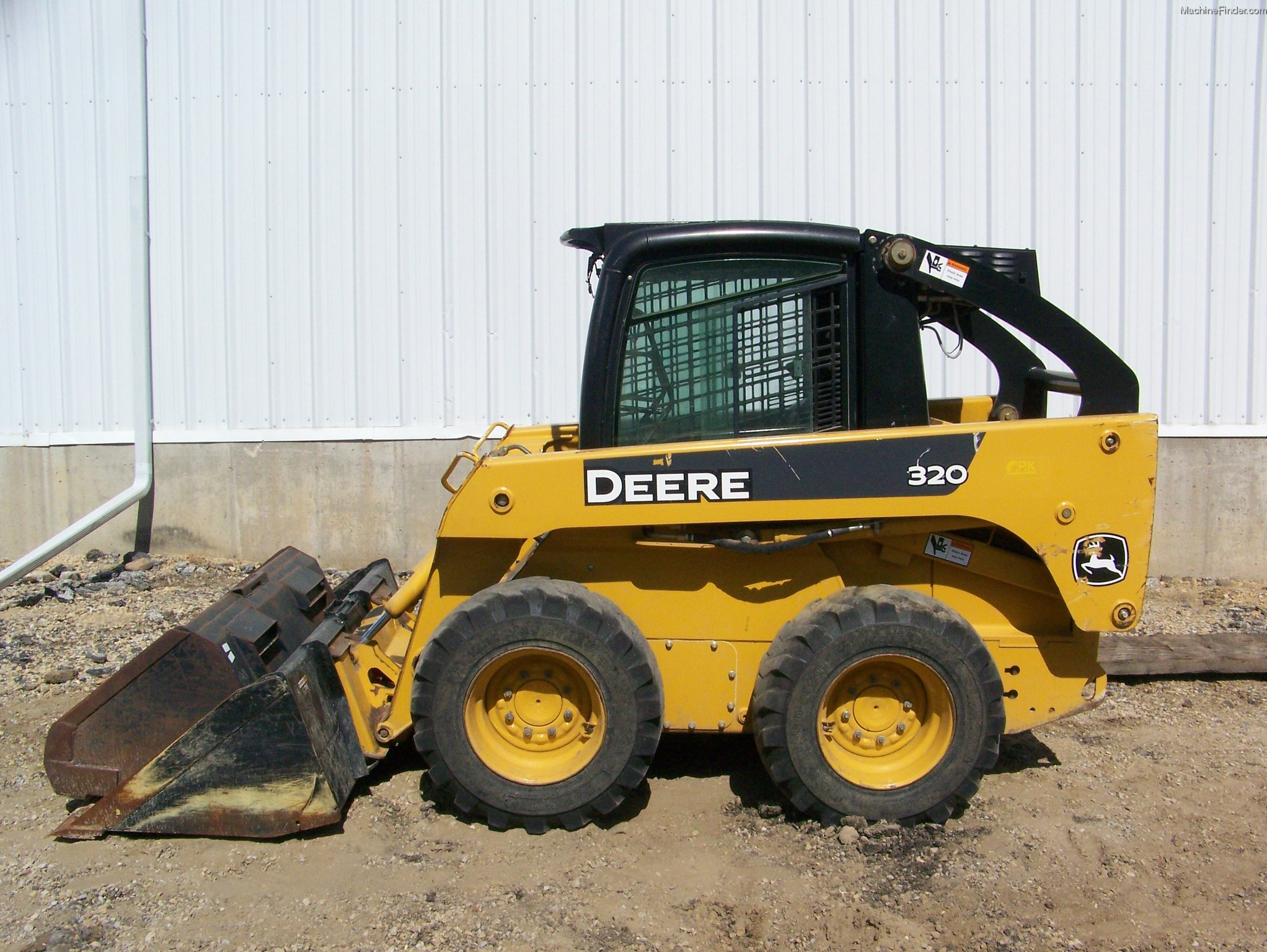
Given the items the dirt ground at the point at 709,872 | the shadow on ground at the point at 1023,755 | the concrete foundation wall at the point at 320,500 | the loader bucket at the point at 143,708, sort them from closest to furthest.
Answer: the dirt ground at the point at 709,872
the loader bucket at the point at 143,708
the shadow on ground at the point at 1023,755
the concrete foundation wall at the point at 320,500

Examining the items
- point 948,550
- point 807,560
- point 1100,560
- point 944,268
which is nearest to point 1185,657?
point 1100,560

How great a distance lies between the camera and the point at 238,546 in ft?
26.3

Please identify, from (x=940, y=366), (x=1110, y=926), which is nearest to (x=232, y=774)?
(x=1110, y=926)

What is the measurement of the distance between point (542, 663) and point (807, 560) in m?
1.12

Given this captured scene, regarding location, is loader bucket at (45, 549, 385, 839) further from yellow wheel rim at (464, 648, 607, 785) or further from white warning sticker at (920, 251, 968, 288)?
white warning sticker at (920, 251, 968, 288)

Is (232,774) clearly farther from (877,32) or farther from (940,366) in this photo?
(877,32)

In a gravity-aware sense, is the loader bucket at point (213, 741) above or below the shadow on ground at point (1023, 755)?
above

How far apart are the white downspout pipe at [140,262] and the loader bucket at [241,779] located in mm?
4853

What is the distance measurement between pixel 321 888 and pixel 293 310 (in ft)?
18.2

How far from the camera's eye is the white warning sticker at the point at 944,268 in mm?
3766

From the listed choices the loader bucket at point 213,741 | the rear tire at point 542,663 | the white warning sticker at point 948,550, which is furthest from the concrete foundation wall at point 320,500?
the white warning sticker at point 948,550

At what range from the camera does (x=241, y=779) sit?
3.56 meters

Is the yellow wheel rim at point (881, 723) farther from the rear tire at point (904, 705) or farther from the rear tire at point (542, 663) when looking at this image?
the rear tire at point (542, 663)

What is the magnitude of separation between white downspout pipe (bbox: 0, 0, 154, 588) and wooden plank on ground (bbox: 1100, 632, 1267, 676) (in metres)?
7.01
